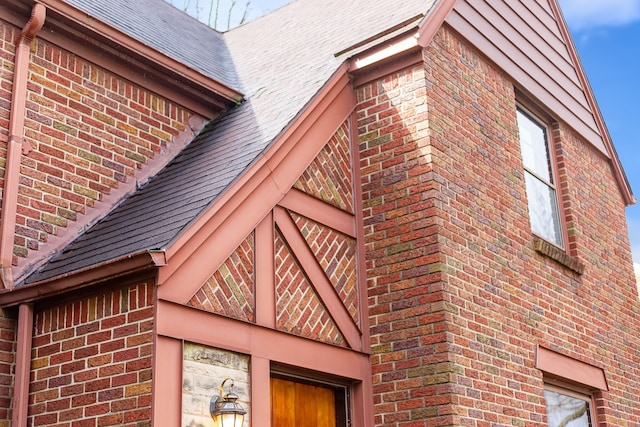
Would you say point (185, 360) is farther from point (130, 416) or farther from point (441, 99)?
point (441, 99)

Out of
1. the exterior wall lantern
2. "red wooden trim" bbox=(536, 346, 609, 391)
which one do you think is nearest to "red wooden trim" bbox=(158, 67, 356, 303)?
the exterior wall lantern

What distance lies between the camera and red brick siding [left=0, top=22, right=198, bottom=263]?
624 centimetres

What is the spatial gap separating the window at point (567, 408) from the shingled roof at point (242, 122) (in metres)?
3.74

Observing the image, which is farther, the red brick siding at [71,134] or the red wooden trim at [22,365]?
the red brick siding at [71,134]

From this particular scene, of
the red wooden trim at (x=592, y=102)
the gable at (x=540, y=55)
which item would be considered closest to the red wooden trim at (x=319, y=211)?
the gable at (x=540, y=55)

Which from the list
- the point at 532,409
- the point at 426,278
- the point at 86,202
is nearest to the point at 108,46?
the point at 86,202

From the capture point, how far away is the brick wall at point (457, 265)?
6492mm

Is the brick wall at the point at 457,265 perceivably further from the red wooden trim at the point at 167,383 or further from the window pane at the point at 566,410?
the red wooden trim at the point at 167,383

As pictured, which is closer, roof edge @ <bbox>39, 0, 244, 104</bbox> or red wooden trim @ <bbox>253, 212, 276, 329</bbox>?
red wooden trim @ <bbox>253, 212, 276, 329</bbox>

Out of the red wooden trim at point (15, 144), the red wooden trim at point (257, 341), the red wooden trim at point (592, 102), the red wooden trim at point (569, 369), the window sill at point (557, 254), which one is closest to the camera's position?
the red wooden trim at point (257, 341)

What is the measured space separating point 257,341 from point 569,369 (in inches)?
152

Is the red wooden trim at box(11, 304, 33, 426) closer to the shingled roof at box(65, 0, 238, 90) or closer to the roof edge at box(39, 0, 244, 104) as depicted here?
the roof edge at box(39, 0, 244, 104)

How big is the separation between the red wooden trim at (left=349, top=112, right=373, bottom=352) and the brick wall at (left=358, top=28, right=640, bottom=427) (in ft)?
0.17

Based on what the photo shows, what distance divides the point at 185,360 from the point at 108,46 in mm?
3327
